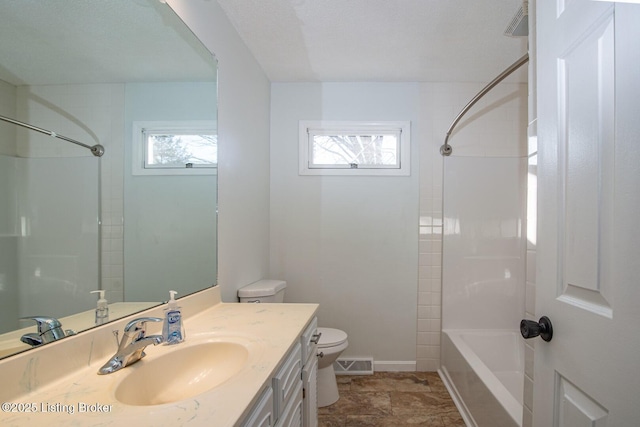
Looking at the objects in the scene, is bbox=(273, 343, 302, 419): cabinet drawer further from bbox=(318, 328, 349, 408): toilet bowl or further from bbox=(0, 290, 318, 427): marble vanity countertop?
bbox=(318, 328, 349, 408): toilet bowl

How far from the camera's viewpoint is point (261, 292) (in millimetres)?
2111

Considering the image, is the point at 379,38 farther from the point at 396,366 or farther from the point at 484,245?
the point at 396,366

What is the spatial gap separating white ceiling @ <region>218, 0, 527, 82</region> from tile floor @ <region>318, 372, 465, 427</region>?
2.45 metres

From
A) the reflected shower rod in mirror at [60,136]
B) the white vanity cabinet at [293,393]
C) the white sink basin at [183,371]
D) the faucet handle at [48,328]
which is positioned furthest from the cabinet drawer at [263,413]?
the reflected shower rod in mirror at [60,136]

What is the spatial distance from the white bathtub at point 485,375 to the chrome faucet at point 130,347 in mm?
1588

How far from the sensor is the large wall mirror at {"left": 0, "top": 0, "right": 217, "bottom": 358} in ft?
2.53

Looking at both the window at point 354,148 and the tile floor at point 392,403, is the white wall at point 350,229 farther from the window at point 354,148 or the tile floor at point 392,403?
the tile floor at point 392,403

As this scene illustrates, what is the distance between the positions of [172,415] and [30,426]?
275mm

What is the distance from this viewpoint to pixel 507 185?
9.12 feet

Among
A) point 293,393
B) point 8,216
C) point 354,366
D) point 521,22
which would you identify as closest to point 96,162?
point 8,216

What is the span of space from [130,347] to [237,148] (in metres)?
1.33

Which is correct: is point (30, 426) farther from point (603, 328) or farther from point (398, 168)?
point (398, 168)

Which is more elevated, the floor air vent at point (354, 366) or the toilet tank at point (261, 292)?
the toilet tank at point (261, 292)

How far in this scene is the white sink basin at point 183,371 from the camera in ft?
3.12
